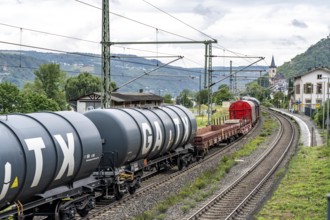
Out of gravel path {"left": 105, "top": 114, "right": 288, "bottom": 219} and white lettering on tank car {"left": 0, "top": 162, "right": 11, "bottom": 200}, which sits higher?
white lettering on tank car {"left": 0, "top": 162, "right": 11, "bottom": 200}

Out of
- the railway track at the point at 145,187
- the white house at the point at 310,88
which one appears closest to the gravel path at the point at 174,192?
the railway track at the point at 145,187

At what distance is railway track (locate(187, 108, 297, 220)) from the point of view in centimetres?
1905

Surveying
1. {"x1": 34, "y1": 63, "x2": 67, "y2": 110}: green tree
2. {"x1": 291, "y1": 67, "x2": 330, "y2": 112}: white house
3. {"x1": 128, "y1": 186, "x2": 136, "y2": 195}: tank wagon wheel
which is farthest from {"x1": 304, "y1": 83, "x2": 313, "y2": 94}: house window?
{"x1": 128, "y1": 186, "x2": 136, "y2": 195}: tank wagon wheel

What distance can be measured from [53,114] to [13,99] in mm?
64957

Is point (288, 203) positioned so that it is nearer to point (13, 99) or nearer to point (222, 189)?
point (222, 189)

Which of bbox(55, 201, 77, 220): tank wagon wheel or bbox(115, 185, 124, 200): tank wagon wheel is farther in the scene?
bbox(115, 185, 124, 200): tank wagon wheel

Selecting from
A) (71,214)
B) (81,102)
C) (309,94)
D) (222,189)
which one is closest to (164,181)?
(222,189)

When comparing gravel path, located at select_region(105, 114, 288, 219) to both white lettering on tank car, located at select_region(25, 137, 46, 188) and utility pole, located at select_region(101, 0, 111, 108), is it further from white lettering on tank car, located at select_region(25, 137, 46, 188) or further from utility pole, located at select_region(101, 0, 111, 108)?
utility pole, located at select_region(101, 0, 111, 108)

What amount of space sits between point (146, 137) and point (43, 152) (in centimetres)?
878

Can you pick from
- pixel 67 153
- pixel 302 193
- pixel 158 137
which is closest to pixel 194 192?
pixel 158 137

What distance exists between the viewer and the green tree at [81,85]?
131125 mm

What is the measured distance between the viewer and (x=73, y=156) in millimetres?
16078

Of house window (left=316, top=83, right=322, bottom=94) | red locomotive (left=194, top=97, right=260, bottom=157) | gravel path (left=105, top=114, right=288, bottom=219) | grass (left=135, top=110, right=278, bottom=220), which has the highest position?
house window (left=316, top=83, right=322, bottom=94)

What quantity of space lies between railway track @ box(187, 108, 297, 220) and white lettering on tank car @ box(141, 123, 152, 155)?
3.96 metres
